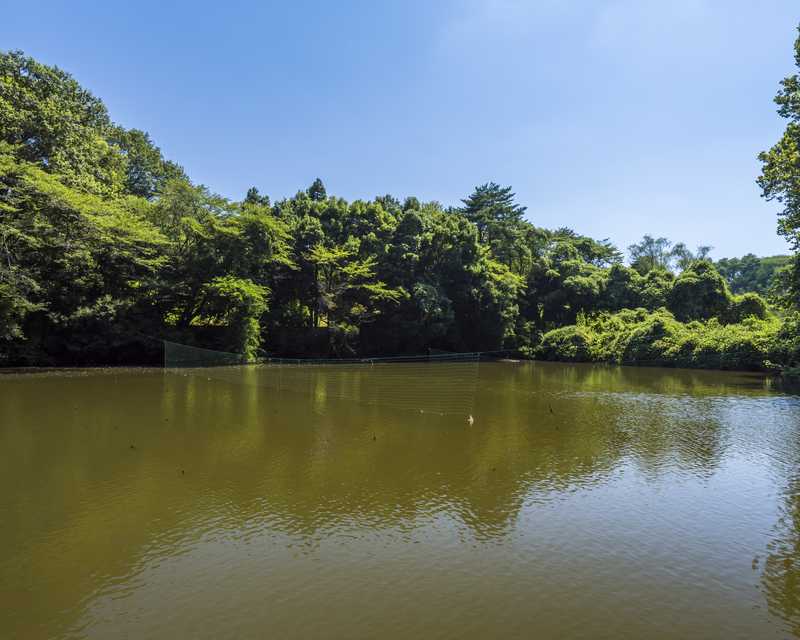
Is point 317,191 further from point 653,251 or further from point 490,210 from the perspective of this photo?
point 653,251

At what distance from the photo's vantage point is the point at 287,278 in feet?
110

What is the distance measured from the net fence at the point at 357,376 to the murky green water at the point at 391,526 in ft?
11.0

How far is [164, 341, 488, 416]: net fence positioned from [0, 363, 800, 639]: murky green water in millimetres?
3349

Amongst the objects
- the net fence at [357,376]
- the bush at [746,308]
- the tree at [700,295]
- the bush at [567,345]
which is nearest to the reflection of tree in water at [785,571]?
the net fence at [357,376]

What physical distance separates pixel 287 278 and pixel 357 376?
433 inches

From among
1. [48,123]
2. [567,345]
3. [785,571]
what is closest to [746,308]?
[567,345]

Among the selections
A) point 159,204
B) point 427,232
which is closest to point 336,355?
point 427,232

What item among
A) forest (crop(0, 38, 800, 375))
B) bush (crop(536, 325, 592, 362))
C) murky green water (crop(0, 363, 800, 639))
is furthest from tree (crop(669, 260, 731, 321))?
murky green water (crop(0, 363, 800, 639))

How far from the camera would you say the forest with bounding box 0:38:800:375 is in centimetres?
2284

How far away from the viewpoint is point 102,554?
20.0ft

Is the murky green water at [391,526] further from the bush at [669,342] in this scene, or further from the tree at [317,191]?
the tree at [317,191]

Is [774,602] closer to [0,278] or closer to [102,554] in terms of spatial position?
[102,554]

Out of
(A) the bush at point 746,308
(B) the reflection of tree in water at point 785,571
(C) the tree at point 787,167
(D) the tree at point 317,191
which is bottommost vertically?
(B) the reflection of tree in water at point 785,571

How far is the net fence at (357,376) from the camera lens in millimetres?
18672
